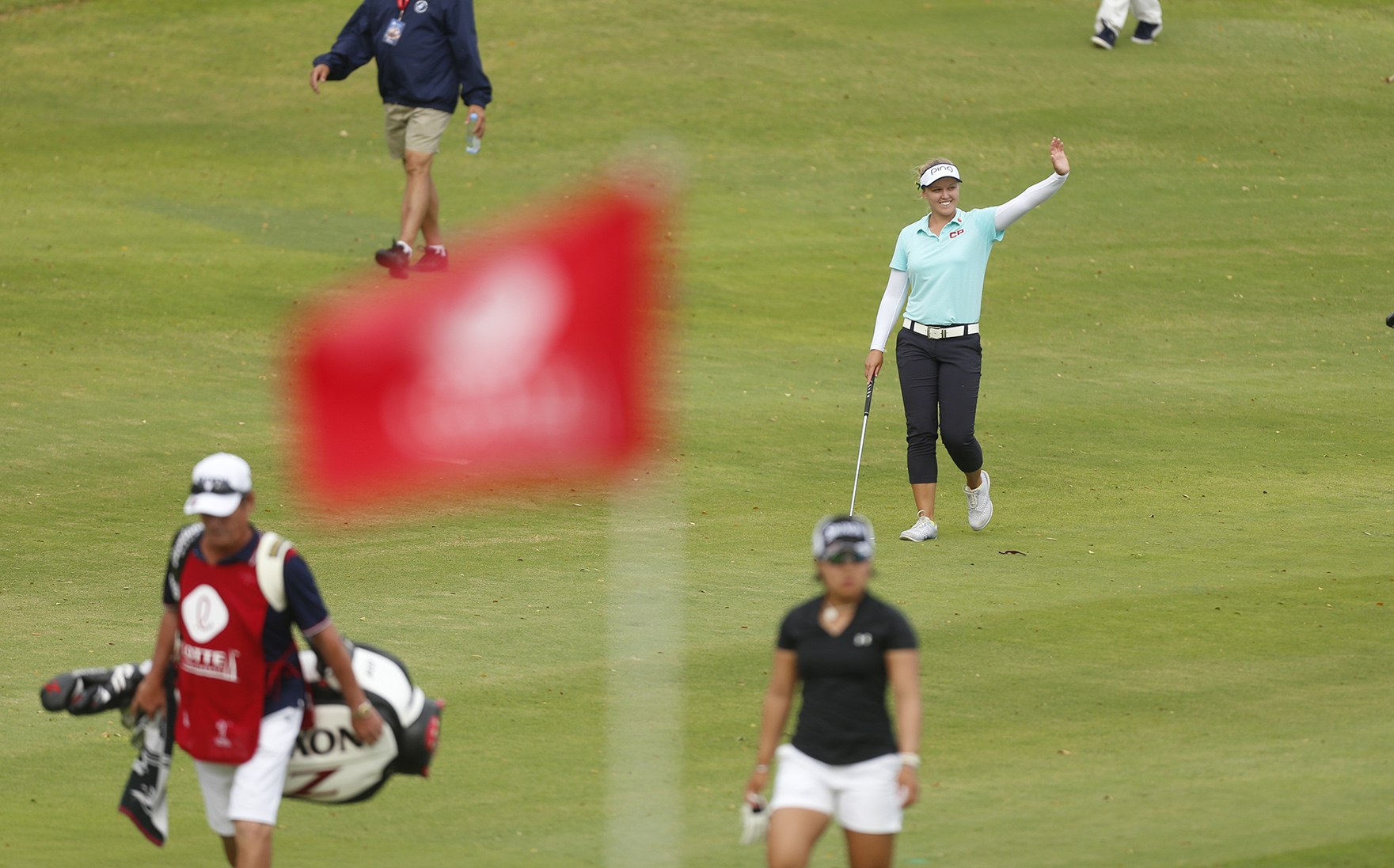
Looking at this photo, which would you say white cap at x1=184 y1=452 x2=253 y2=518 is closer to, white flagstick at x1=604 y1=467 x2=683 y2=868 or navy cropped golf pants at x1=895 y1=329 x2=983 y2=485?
white flagstick at x1=604 y1=467 x2=683 y2=868

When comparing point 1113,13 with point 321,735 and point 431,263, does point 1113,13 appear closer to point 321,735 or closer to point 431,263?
point 431,263

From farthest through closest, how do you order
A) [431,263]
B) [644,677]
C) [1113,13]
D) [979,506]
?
[1113,13], [431,263], [979,506], [644,677]

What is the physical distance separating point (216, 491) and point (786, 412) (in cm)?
1004

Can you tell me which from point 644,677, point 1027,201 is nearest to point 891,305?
point 1027,201

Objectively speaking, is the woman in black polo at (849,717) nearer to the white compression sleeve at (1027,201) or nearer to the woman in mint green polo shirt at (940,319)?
the woman in mint green polo shirt at (940,319)

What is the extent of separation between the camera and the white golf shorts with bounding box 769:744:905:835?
21.2 feet

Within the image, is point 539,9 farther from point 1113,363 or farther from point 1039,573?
point 1039,573

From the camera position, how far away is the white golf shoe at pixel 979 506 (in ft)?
42.1

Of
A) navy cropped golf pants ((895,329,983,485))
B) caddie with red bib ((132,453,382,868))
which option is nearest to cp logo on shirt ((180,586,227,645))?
caddie with red bib ((132,453,382,868))

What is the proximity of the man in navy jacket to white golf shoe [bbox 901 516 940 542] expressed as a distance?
20.5ft

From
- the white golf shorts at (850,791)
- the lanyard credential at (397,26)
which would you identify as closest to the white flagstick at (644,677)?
the white golf shorts at (850,791)

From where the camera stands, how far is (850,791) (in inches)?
256

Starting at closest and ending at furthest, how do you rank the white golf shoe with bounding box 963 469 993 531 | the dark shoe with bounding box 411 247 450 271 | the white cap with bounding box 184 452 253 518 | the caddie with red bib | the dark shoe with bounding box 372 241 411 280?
the white cap with bounding box 184 452 253 518
the caddie with red bib
the white golf shoe with bounding box 963 469 993 531
the dark shoe with bounding box 372 241 411 280
the dark shoe with bounding box 411 247 450 271

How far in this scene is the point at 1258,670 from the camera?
32.9 feet
